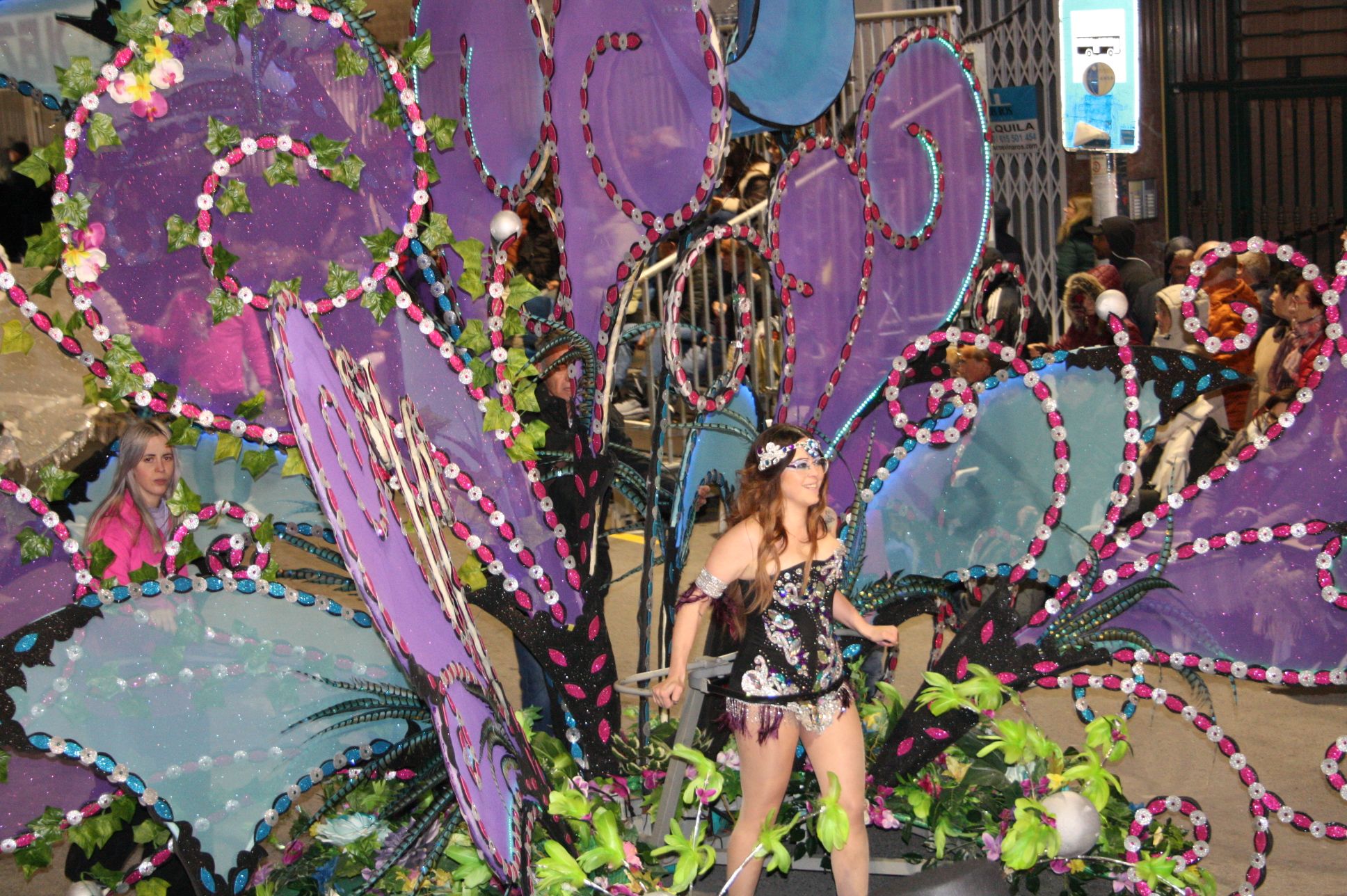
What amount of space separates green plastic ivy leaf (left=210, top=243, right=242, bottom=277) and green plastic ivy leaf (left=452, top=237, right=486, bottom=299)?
0.53 metres

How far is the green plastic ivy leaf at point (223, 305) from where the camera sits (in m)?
2.81

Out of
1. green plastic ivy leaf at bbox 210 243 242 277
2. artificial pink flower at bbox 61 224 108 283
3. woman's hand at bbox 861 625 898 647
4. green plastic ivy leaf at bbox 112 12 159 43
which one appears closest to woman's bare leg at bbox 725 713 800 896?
woman's hand at bbox 861 625 898 647

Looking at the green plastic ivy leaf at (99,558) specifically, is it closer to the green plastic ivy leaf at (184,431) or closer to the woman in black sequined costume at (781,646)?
the green plastic ivy leaf at (184,431)

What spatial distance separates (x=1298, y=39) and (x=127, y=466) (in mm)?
8709

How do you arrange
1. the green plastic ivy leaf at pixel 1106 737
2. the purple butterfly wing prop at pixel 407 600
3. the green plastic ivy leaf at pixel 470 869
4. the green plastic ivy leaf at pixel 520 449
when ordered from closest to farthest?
1. the purple butterfly wing prop at pixel 407 600
2. the green plastic ivy leaf at pixel 470 869
3. the green plastic ivy leaf at pixel 1106 737
4. the green plastic ivy leaf at pixel 520 449

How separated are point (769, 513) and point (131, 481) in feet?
5.17

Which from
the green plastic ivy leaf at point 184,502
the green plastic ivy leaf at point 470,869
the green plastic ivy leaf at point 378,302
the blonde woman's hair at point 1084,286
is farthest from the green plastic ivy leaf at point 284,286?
the blonde woman's hair at point 1084,286

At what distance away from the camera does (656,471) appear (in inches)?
138

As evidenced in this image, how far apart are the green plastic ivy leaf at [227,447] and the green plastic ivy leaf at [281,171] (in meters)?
0.55

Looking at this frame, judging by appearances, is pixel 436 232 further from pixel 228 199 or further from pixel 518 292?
pixel 228 199

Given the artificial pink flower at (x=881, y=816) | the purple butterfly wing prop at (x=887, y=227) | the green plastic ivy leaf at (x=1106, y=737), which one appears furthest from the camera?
the purple butterfly wing prop at (x=887, y=227)

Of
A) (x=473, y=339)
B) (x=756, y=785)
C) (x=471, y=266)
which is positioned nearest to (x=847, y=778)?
(x=756, y=785)

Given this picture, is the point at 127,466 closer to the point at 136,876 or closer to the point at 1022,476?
the point at 136,876

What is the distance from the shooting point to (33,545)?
115 inches
